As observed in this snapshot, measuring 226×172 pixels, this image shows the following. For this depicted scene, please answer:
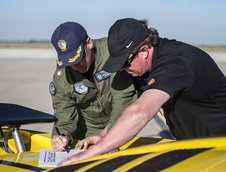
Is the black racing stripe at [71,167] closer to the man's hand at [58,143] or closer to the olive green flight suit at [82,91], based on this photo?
the man's hand at [58,143]

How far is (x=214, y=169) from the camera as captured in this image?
1.23m

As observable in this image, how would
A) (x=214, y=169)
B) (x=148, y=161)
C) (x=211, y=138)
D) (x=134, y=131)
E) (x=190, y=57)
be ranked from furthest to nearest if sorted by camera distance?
(x=190, y=57)
(x=134, y=131)
(x=211, y=138)
(x=148, y=161)
(x=214, y=169)

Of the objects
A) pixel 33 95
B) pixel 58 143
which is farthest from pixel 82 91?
pixel 33 95

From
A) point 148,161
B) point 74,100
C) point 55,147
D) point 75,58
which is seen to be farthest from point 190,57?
point 74,100

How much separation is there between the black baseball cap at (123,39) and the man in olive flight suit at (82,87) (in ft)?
2.15

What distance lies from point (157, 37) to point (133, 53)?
0.67 feet

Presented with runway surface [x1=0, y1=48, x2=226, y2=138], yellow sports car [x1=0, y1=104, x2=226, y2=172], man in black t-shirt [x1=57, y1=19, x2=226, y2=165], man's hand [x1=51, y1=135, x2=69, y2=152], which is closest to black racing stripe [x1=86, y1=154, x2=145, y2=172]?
yellow sports car [x1=0, y1=104, x2=226, y2=172]

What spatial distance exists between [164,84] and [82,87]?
4.01 feet

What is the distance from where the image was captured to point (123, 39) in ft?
6.19

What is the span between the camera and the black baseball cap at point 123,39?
1.89 meters

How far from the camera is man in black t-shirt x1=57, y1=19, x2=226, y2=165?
1.71m

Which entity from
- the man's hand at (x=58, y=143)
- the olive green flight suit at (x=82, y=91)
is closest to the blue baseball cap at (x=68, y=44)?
the olive green flight suit at (x=82, y=91)

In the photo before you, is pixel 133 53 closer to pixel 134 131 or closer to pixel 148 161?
pixel 134 131

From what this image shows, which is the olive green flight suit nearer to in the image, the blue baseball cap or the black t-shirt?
the blue baseball cap
